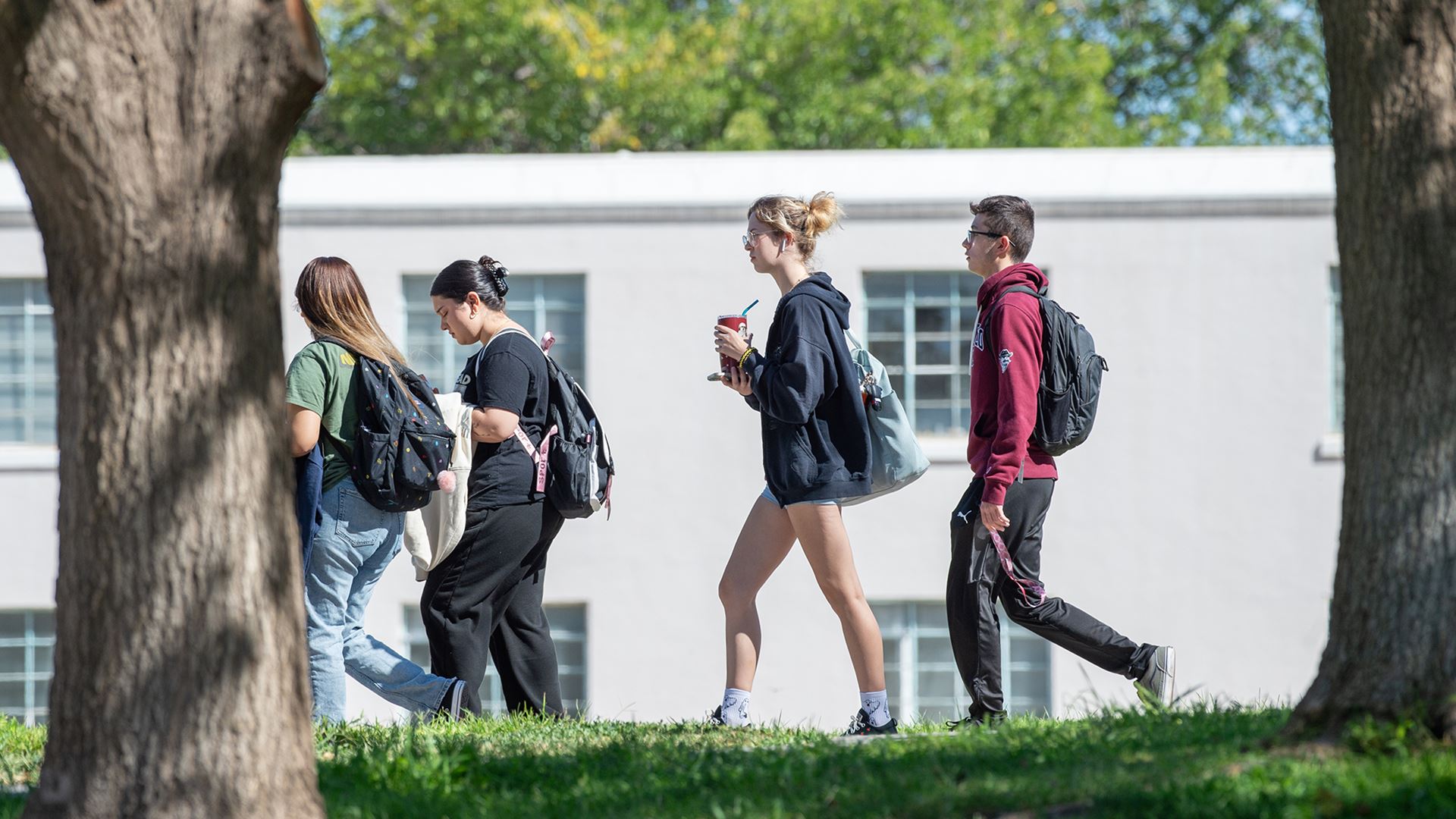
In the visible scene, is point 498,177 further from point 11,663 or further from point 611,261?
point 11,663

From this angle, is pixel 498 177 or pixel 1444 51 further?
pixel 498 177

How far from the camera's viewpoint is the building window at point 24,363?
1157cm

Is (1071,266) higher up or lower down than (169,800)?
higher up

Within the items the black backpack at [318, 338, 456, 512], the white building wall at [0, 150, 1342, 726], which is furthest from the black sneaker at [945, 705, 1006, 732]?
the white building wall at [0, 150, 1342, 726]

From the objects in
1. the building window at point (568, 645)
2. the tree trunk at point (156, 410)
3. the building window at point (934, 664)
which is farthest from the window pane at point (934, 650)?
the tree trunk at point (156, 410)

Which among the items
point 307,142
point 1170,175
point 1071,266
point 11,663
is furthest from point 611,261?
point 307,142

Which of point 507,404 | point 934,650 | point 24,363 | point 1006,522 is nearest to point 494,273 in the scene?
point 507,404

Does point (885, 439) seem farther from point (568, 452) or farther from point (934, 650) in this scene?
point (934, 650)

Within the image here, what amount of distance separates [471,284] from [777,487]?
1.45 meters

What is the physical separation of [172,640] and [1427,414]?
2.93 meters

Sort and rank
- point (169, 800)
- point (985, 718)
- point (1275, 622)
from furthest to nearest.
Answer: point (1275, 622) < point (985, 718) < point (169, 800)

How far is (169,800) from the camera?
126 inches

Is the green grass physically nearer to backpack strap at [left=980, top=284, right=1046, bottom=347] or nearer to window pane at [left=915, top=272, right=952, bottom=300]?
backpack strap at [left=980, top=284, right=1046, bottom=347]

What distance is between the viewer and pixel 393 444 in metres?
5.21
